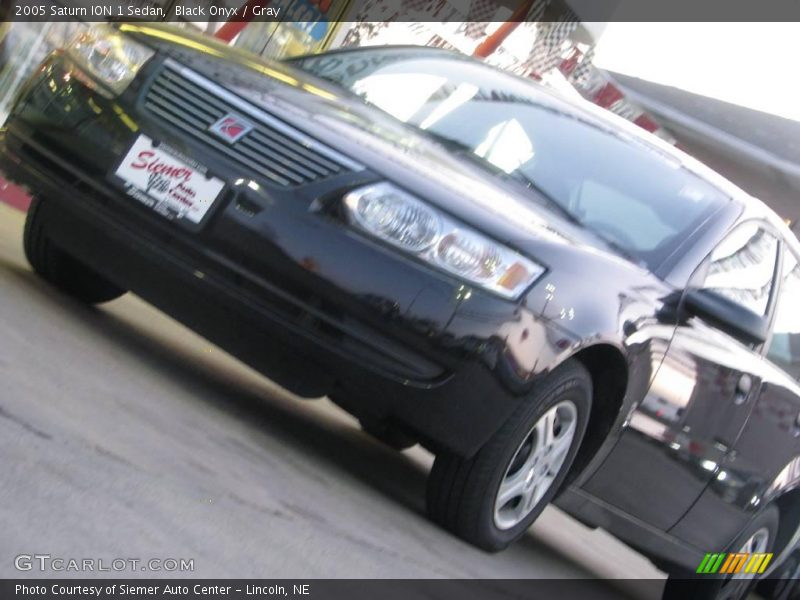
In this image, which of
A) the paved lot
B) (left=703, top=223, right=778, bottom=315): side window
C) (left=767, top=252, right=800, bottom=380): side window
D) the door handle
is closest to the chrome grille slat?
the paved lot

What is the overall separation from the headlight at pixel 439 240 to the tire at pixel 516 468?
348 mm

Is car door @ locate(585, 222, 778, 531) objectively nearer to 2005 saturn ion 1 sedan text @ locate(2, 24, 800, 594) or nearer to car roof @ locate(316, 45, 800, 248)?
2005 saturn ion 1 sedan text @ locate(2, 24, 800, 594)

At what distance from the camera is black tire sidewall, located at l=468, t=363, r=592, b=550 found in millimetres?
4605

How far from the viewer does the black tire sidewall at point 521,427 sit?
4605 mm

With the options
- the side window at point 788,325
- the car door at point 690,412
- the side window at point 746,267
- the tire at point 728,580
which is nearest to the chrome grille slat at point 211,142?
the car door at point 690,412

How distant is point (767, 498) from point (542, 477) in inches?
59.3

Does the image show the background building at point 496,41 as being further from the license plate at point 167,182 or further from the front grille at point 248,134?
the license plate at point 167,182

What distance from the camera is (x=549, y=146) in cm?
562

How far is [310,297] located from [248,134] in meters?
0.59

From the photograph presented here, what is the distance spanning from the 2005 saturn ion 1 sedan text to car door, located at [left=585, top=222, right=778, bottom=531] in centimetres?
1

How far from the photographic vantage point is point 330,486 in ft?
15.6

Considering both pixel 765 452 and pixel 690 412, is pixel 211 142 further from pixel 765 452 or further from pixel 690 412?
pixel 765 452

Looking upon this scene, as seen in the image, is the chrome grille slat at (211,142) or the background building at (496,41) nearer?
the chrome grille slat at (211,142)

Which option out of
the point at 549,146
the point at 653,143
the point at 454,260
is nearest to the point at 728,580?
the point at 653,143
